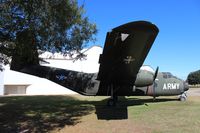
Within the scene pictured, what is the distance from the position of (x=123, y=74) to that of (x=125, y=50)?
2.91m

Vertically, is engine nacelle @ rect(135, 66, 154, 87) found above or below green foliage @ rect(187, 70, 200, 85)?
below

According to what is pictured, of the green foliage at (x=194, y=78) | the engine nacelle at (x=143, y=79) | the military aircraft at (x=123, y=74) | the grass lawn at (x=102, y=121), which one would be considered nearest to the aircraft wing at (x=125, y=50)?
the military aircraft at (x=123, y=74)

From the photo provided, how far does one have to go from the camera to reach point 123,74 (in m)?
17.2

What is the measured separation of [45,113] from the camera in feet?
55.0

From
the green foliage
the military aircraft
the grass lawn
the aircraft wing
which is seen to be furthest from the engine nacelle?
the green foliage

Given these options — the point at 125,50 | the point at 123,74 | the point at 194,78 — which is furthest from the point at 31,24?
the point at 194,78

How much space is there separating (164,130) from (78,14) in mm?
7581

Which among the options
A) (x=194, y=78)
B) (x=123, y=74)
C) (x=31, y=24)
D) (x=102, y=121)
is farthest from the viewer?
(x=194, y=78)

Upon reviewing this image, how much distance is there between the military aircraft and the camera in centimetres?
1319

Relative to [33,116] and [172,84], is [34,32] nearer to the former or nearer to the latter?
[33,116]

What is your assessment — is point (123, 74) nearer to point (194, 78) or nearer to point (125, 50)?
point (125, 50)

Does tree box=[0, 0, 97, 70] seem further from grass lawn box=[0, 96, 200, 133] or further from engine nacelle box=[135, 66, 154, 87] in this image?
engine nacelle box=[135, 66, 154, 87]

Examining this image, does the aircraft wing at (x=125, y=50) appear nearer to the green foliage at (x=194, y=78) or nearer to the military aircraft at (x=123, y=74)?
the military aircraft at (x=123, y=74)

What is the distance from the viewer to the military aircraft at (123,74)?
13.2 m
